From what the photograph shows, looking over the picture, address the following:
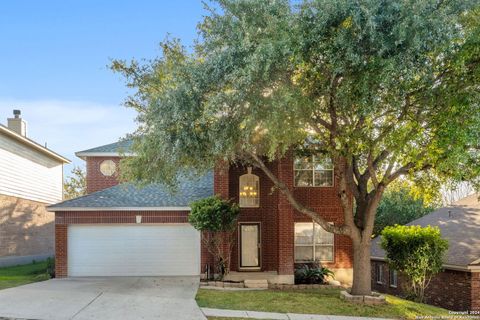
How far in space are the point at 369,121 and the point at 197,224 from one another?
7.19m

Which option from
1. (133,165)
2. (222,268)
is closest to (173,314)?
(133,165)

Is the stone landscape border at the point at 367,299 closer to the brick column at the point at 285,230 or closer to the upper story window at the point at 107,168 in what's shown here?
the brick column at the point at 285,230

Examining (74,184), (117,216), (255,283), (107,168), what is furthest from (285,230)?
(74,184)

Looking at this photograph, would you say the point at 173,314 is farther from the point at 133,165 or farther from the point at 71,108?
the point at 71,108

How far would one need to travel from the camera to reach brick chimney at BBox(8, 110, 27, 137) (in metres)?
26.3

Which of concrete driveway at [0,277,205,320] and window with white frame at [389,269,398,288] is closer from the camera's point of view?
concrete driveway at [0,277,205,320]

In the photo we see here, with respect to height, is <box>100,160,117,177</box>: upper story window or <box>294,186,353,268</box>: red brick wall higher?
<box>100,160,117,177</box>: upper story window

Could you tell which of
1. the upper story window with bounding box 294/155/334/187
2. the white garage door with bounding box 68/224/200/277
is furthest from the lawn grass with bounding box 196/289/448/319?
the upper story window with bounding box 294/155/334/187

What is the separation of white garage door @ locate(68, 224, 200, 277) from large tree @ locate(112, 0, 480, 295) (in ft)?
18.2

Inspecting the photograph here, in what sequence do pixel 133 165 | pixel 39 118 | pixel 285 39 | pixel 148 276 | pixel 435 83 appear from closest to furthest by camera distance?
pixel 285 39, pixel 435 83, pixel 133 165, pixel 148 276, pixel 39 118

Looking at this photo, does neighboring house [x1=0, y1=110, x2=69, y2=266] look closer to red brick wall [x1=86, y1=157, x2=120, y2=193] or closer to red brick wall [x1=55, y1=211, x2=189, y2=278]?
red brick wall [x1=86, y1=157, x2=120, y2=193]

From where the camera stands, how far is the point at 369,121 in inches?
527

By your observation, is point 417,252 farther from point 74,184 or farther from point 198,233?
point 74,184

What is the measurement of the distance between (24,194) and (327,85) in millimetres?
18949
